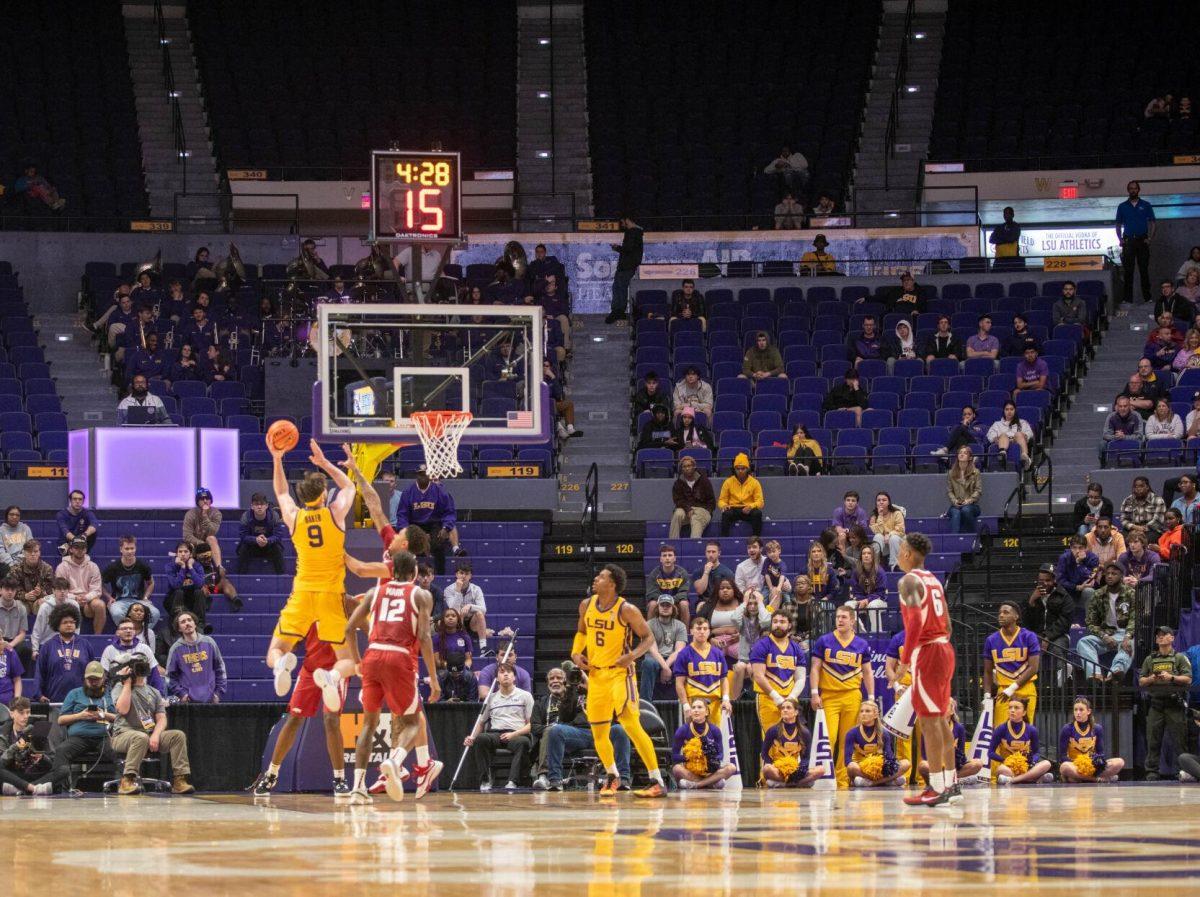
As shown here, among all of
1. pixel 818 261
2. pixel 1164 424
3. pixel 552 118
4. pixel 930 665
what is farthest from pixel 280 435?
pixel 552 118

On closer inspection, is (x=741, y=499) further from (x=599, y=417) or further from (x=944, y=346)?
(x=944, y=346)

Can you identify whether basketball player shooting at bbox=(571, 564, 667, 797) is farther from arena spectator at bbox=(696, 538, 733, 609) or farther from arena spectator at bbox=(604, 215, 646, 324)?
arena spectator at bbox=(604, 215, 646, 324)

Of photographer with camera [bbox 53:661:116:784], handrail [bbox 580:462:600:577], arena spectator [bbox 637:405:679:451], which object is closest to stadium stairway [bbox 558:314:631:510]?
handrail [bbox 580:462:600:577]

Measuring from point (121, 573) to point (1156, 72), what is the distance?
2219 cm

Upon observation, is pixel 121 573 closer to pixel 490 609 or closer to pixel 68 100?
pixel 490 609

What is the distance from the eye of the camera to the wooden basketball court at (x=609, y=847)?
712 centimetres

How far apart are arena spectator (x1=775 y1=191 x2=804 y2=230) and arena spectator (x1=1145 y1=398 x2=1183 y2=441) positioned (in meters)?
9.28

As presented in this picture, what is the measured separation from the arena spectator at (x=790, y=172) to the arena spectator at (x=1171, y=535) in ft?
43.2

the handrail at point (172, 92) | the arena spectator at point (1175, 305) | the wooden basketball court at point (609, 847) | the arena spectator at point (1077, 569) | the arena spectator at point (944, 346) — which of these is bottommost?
the wooden basketball court at point (609, 847)

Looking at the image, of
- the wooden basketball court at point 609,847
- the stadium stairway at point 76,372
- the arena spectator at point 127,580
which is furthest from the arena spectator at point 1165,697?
the stadium stairway at point 76,372

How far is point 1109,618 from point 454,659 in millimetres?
6537

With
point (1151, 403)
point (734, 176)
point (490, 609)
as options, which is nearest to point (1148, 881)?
point (490, 609)

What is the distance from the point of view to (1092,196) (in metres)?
31.3

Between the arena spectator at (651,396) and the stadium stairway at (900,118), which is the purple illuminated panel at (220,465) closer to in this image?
the arena spectator at (651,396)
